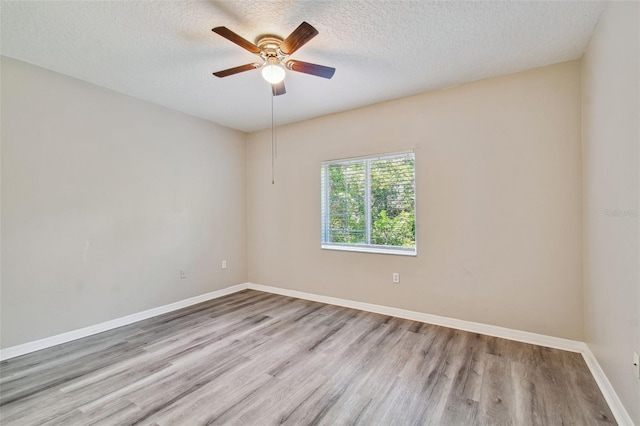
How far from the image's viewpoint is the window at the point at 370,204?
3.38 meters

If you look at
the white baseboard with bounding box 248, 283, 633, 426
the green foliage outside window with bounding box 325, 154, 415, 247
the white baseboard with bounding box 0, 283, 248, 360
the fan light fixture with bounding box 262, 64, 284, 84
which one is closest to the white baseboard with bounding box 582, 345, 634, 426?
the white baseboard with bounding box 248, 283, 633, 426

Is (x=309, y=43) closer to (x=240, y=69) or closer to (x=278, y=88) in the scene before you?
(x=278, y=88)

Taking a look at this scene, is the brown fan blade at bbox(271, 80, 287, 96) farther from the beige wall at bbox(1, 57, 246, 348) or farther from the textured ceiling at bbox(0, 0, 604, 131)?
the beige wall at bbox(1, 57, 246, 348)

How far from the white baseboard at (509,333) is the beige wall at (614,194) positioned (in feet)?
0.27

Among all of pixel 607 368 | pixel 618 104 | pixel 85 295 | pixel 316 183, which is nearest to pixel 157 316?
pixel 85 295

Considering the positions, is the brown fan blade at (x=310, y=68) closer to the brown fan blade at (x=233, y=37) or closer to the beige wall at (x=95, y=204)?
the brown fan blade at (x=233, y=37)

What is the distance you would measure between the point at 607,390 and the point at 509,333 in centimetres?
88

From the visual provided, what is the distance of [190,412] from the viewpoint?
1.75 meters

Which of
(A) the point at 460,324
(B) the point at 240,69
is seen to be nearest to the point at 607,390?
(A) the point at 460,324

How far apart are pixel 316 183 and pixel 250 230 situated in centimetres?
149

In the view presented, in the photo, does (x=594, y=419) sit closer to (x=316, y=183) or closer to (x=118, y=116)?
(x=316, y=183)

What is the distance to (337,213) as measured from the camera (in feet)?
13.0

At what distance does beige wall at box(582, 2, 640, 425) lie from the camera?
1504mm

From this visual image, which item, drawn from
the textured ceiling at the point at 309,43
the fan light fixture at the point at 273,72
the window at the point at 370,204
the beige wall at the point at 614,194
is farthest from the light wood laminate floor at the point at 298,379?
the textured ceiling at the point at 309,43
